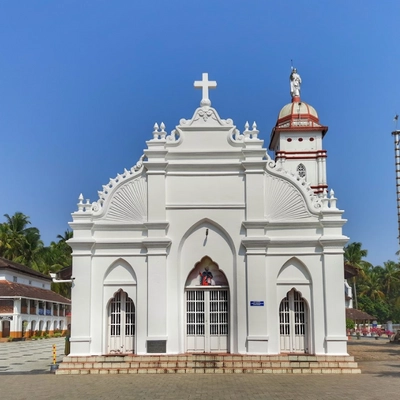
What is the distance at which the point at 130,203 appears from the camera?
62.9 ft

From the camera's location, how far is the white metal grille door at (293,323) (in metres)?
18.7

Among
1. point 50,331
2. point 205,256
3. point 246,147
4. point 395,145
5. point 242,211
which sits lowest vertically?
point 50,331

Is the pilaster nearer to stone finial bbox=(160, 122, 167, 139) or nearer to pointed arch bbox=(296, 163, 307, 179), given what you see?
stone finial bbox=(160, 122, 167, 139)

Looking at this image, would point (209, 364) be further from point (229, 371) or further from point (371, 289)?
point (371, 289)

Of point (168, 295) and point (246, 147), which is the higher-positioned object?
point (246, 147)

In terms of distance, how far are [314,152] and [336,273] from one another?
1771 cm

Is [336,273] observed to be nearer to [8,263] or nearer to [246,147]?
[246,147]

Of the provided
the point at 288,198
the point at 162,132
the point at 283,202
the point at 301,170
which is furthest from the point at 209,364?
the point at 301,170

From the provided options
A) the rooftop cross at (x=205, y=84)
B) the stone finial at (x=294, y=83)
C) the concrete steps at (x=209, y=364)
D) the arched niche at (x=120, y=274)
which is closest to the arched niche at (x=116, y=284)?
the arched niche at (x=120, y=274)

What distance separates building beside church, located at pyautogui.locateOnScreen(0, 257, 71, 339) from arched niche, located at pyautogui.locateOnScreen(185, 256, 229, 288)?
93.4ft

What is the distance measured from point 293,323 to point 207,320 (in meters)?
2.86

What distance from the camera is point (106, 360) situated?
59.2ft

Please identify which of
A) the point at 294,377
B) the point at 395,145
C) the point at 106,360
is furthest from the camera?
the point at 395,145

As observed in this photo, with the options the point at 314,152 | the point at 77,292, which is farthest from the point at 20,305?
the point at 77,292
